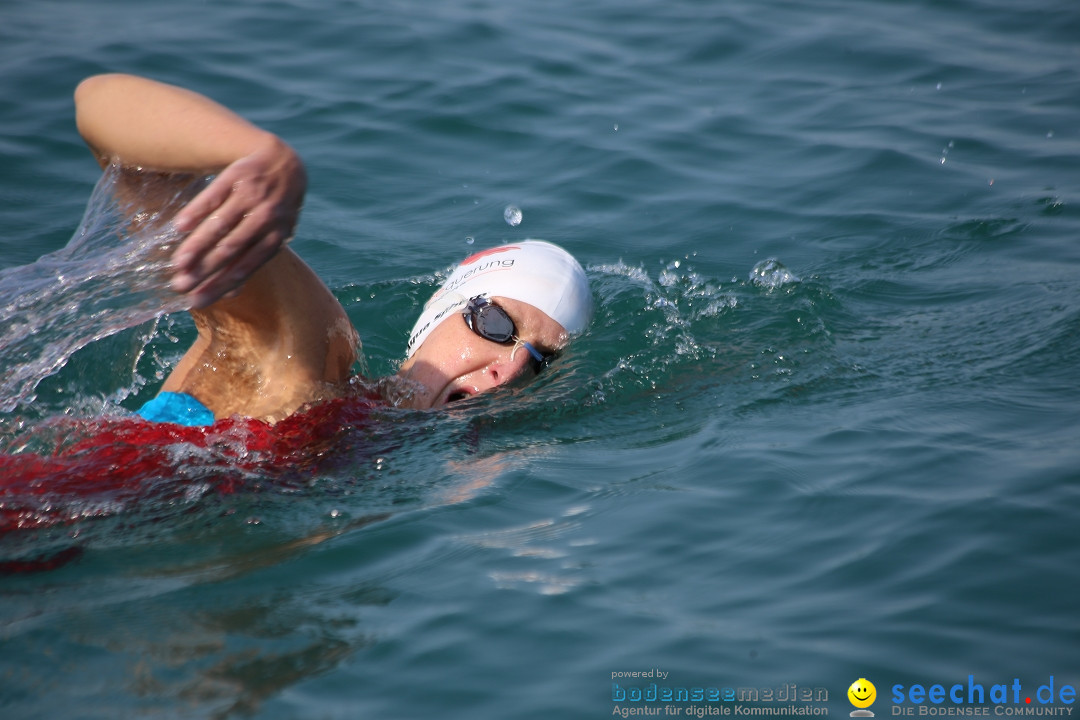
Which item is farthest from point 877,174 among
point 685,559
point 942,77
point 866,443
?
point 685,559

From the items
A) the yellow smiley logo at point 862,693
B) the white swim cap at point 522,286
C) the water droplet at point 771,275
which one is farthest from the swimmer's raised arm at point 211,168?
the water droplet at point 771,275

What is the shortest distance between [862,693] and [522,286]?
2696 millimetres

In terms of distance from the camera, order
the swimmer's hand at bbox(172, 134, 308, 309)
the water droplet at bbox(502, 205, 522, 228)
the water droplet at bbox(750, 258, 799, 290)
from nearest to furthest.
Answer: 1. the swimmer's hand at bbox(172, 134, 308, 309)
2. the water droplet at bbox(750, 258, 799, 290)
3. the water droplet at bbox(502, 205, 522, 228)

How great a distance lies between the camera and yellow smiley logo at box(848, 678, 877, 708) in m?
2.68

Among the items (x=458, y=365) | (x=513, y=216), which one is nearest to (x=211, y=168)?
(x=458, y=365)

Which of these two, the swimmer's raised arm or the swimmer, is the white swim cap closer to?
the swimmer

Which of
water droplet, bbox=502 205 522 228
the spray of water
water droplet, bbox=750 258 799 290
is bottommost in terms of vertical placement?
water droplet, bbox=750 258 799 290

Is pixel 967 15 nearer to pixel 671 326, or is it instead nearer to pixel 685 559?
pixel 671 326

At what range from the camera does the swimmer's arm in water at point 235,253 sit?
2.87 meters

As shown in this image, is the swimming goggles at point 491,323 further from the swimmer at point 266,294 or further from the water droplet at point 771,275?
the water droplet at point 771,275

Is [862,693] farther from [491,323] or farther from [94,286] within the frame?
[94,286]

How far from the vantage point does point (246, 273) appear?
2.91 m

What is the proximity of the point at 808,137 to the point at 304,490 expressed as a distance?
6.11 meters

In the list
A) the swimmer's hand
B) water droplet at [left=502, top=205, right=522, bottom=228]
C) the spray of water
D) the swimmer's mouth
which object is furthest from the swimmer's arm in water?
water droplet at [left=502, top=205, right=522, bottom=228]
